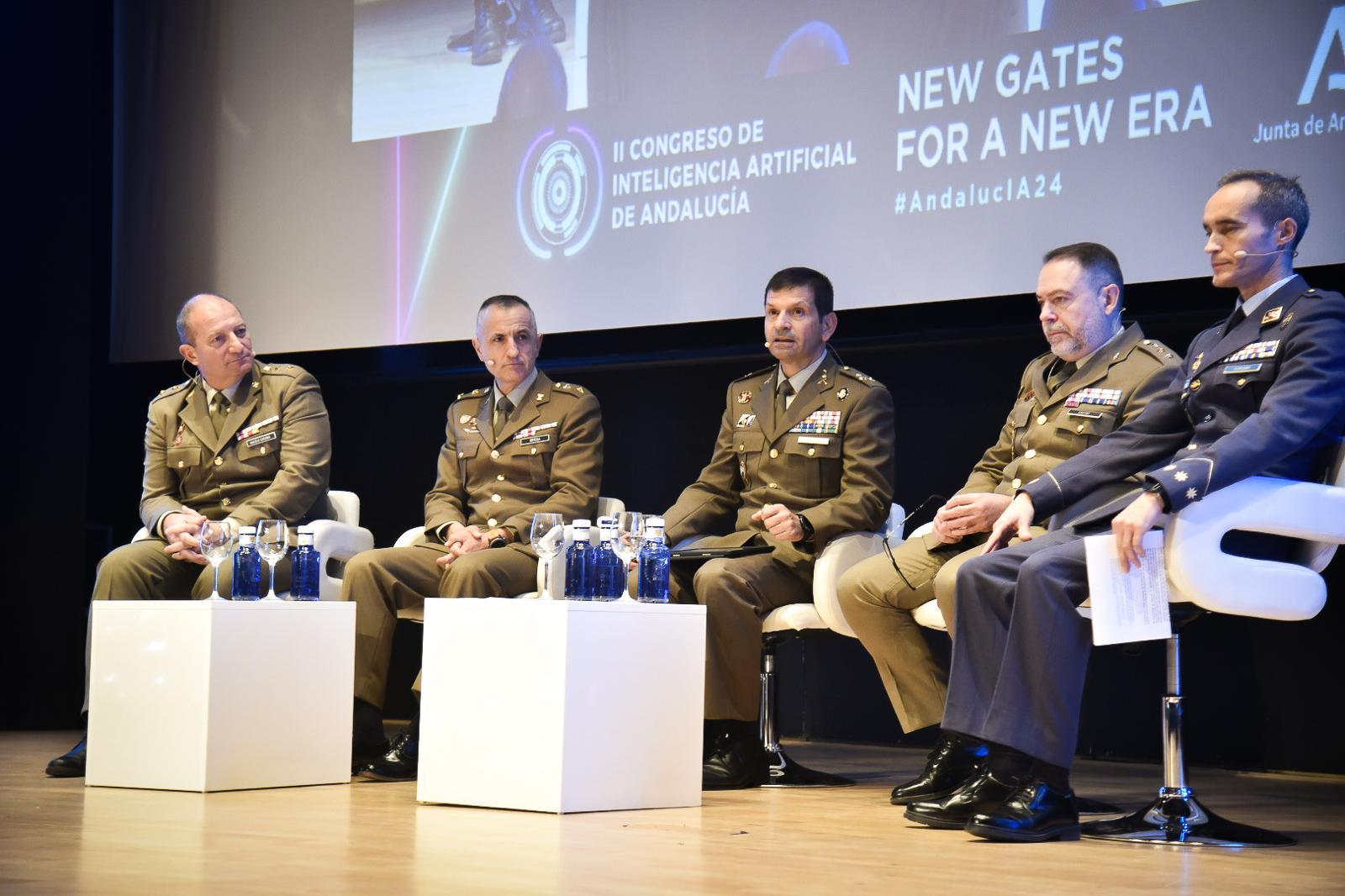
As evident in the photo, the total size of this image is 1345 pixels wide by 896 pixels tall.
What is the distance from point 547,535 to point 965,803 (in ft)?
3.56

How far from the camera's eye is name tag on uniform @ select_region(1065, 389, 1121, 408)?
11.6 feet

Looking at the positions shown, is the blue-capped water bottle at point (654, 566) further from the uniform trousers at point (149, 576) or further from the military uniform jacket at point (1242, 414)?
the uniform trousers at point (149, 576)

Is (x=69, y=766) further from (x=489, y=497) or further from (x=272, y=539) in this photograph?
(x=489, y=497)

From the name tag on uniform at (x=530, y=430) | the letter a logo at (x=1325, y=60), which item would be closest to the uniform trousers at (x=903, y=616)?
the name tag on uniform at (x=530, y=430)

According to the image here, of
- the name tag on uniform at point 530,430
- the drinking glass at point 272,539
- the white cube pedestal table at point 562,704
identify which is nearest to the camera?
the white cube pedestal table at point 562,704

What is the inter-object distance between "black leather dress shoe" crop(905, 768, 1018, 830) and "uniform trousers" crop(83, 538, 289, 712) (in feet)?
6.83

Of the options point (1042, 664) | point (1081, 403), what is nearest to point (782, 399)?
point (1081, 403)

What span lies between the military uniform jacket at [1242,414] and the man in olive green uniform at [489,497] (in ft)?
5.31

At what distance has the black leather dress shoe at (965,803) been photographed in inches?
120

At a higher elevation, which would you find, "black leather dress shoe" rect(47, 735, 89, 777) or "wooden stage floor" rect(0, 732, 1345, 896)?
"wooden stage floor" rect(0, 732, 1345, 896)

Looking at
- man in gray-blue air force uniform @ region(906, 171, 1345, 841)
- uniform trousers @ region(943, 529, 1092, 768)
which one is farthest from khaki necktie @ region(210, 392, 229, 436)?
uniform trousers @ region(943, 529, 1092, 768)

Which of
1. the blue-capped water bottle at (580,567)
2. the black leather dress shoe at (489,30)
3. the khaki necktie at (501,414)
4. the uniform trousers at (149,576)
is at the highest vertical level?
the black leather dress shoe at (489,30)

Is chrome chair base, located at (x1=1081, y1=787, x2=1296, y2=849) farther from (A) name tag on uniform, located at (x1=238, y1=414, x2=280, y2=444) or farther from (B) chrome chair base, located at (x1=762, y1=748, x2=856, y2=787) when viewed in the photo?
(A) name tag on uniform, located at (x1=238, y1=414, x2=280, y2=444)

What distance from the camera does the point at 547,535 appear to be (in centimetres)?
350
